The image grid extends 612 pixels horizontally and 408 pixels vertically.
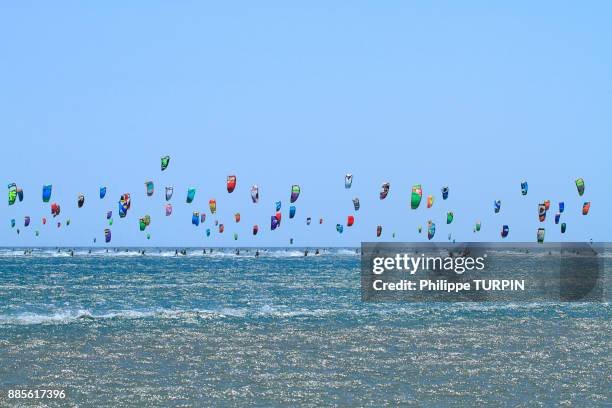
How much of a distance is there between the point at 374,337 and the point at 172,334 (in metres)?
7.87

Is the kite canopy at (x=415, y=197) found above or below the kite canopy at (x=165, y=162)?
below

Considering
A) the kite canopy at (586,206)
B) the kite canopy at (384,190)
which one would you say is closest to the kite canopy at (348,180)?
the kite canopy at (384,190)

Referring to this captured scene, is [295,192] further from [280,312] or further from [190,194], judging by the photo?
[280,312]

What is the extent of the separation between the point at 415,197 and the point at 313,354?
51412 millimetres

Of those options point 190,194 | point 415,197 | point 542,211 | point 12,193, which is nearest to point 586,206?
point 542,211

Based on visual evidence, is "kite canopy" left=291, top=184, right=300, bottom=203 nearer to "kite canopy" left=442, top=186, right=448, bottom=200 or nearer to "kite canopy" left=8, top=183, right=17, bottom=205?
"kite canopy" left=442, top=186, right=448, bottom=200

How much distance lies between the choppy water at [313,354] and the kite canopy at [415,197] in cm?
2945

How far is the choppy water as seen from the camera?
20344mm

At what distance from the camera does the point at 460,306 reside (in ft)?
146

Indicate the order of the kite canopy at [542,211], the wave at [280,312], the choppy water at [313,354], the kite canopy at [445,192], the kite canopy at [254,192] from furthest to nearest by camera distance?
the kite canopy at [445,192]
the kite canopy at [542,211]
the kite canopy at [254,192]
the wave at [280,312]
the choppy water at [313,354]

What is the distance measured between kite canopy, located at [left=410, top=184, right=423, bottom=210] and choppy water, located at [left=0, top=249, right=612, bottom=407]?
96.6 feet

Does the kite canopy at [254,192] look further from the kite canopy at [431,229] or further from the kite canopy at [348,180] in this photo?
the kite canopy at [431,229]

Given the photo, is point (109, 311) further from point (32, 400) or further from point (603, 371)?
point (603, 371)

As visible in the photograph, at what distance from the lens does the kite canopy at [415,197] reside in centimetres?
7457
